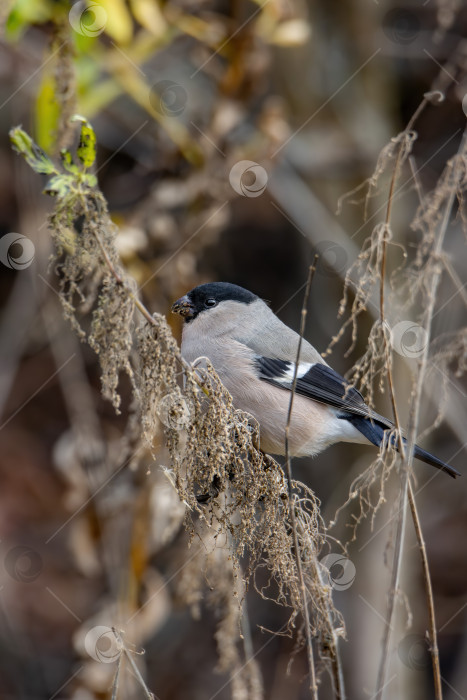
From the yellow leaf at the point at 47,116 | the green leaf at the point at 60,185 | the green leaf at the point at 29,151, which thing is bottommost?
the green leaf at the point at 60,185

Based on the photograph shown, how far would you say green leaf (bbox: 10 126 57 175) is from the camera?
5.39 ft

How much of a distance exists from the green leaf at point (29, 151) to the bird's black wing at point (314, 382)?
3.94ft

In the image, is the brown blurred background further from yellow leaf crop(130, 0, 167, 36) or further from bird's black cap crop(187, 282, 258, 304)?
bird's black cap crop(187, 282, 258, 304)

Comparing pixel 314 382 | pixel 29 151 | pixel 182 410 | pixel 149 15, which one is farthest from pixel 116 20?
pixel 182 410

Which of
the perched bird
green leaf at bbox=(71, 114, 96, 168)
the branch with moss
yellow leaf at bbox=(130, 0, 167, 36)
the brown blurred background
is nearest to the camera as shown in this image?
the branch with moss

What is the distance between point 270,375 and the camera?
2.62 meters

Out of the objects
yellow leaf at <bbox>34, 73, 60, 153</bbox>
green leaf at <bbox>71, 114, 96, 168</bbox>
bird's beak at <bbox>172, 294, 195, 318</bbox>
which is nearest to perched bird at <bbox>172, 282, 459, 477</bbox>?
bird's beak at <bbox>172, 294, 195, 318</bbox>

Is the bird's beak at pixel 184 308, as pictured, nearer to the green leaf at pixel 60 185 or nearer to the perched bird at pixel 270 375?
the perched bird at pixel 270 375

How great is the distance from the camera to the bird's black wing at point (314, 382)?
2602 millimetres

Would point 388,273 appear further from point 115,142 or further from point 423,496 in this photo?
point 115,142

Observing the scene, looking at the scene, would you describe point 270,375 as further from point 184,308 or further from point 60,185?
point 60,185

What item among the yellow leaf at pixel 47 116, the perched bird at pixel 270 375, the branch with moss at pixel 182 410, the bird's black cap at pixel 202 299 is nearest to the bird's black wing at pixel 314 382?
the perched bird at pixel 270 375

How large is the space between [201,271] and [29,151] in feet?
10.1

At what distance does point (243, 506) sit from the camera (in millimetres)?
1637
